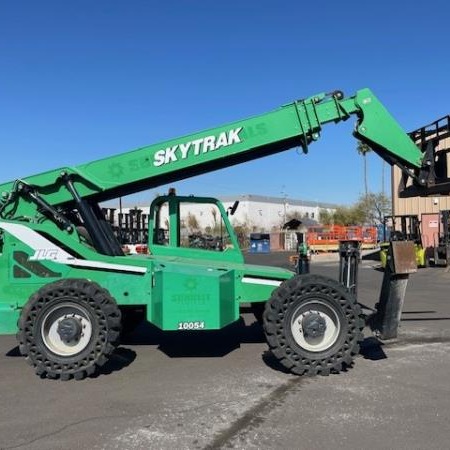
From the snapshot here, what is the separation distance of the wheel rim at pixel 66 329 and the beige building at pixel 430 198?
529 cm

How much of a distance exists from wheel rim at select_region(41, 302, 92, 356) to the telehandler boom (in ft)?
0.04

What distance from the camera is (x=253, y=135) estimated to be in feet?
24.9

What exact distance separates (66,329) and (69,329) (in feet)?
0.12

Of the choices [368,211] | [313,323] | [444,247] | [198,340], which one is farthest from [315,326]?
[368,211]

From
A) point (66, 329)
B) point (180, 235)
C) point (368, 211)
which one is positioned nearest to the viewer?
point (66, 329)

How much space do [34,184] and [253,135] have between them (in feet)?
9.74

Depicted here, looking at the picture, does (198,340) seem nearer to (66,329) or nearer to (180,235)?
(180,235)

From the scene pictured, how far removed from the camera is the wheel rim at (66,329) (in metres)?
6.63

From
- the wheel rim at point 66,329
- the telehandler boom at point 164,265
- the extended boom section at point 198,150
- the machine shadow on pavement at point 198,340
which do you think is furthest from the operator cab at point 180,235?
the wheel rim at point 66,329

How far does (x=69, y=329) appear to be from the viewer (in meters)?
6.62

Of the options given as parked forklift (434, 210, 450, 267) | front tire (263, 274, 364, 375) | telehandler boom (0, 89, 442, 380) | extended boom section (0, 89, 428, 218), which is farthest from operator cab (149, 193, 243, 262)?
parked forklift (434, 210, 450, 267)

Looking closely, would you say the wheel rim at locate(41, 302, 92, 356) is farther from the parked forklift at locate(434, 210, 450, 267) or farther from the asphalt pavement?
the parked forklift at locate(434, 210, 450, 267)

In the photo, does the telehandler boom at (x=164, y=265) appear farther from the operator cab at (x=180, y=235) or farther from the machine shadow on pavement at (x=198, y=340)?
the machine shadow on pavement at (x=198, y=340)

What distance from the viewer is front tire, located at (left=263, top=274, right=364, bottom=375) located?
662cm
